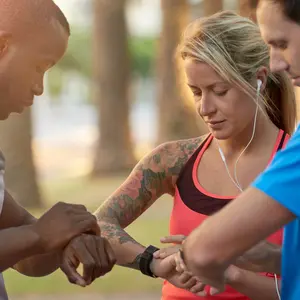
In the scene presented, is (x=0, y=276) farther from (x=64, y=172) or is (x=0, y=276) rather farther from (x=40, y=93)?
(x=64, y=172)

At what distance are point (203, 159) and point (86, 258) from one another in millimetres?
822

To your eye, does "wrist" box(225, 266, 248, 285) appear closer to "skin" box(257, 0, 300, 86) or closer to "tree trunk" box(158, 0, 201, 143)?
"skin" box(257, 0, 300, 86)

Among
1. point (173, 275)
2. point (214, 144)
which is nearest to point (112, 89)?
point (214, 144)

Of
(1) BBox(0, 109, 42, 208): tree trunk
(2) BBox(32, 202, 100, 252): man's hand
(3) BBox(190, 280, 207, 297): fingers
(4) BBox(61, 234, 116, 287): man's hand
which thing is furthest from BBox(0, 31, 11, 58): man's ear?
(1) BBox(0, 109, 42, 208): tree trunk

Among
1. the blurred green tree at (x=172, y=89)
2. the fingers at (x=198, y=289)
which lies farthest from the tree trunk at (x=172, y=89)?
the fingers at (x=198, y=289)

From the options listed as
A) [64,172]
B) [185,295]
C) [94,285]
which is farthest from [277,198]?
[64,172]

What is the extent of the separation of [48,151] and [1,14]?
102 ft

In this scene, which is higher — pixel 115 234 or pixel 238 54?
pixel 238 54

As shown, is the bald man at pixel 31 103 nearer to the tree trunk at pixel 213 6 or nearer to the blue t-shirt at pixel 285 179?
the blue t-shirt at pixel 285 179

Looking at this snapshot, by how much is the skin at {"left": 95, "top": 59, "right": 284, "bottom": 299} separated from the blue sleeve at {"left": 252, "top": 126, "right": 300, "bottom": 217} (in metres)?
1.11

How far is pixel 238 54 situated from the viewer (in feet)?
10.8

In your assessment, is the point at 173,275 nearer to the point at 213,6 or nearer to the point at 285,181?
the point at 285,181

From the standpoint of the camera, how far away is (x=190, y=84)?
127 inches

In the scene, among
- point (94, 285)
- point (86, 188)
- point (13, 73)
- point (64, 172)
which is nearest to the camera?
point (13, 73)
